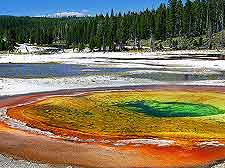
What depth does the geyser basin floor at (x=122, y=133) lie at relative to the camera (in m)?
12.7

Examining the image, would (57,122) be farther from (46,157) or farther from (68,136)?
(46,157)

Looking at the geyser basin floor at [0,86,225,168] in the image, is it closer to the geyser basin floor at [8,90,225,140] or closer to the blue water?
the geyser basin floor at [8,90,225,140]

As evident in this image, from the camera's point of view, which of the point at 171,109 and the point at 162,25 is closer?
the point at 171,109

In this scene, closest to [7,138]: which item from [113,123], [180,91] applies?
[113,123]

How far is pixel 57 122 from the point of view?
59.6ft

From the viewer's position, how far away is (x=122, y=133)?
52.8 feet

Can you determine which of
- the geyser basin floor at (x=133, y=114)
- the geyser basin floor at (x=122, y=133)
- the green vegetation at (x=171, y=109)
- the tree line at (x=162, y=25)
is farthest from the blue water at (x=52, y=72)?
the tree line at (x=162, y=25)

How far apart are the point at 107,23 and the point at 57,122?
103m

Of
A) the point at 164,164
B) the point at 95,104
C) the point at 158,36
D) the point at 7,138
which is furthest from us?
the point at 158,36

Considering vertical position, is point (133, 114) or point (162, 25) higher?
point (162, 25)

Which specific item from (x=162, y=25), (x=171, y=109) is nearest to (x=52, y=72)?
(x=171, y=109)

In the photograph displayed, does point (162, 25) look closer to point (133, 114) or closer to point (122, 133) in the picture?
point (133, 114)

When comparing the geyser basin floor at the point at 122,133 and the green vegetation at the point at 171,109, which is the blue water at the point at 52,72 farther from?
the green vegetation at the point at 171,109

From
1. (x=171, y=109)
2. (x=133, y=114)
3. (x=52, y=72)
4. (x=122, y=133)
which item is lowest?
(x=52, y=72)
